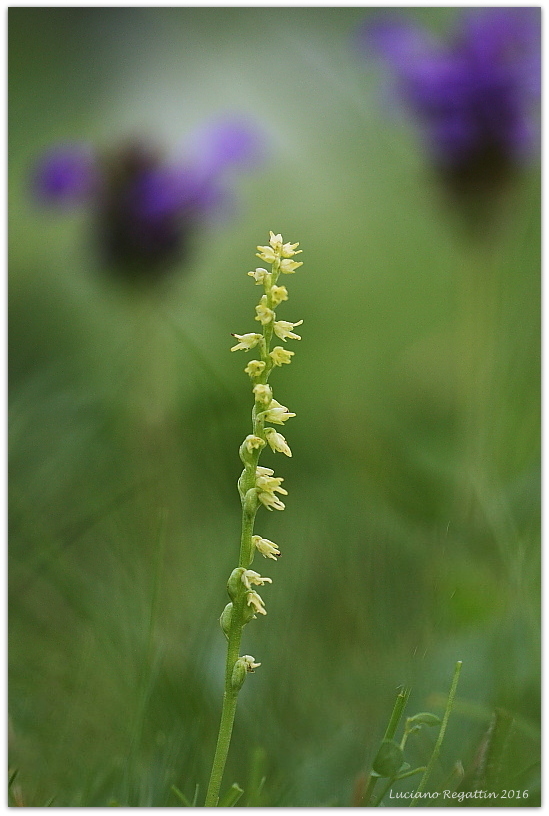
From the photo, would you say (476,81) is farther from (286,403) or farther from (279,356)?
(279,356)

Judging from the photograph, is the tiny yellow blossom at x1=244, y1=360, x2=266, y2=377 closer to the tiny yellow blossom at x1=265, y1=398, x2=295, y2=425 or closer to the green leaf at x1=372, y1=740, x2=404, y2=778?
the tiny yellow blossom at x1=265, y1=398, x2=295, y2=425

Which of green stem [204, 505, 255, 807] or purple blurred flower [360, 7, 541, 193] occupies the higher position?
purple blurred flower [360, 7, 541, 193]

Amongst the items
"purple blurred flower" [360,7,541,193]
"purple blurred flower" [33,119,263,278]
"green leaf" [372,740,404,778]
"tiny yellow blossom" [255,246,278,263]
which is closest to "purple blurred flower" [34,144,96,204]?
"purple blurred flower" [33,119,263,278]

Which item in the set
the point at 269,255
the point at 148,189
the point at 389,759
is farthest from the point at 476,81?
the point at 389,759

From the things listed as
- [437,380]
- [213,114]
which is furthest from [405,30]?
[437,380]

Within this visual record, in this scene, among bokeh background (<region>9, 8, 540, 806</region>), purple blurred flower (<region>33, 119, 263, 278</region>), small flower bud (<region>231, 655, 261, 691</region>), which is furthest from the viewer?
purple blurred flower (<region>33, 119, 263, 278</region>)

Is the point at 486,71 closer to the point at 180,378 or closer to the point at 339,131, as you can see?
the point at 339,131
